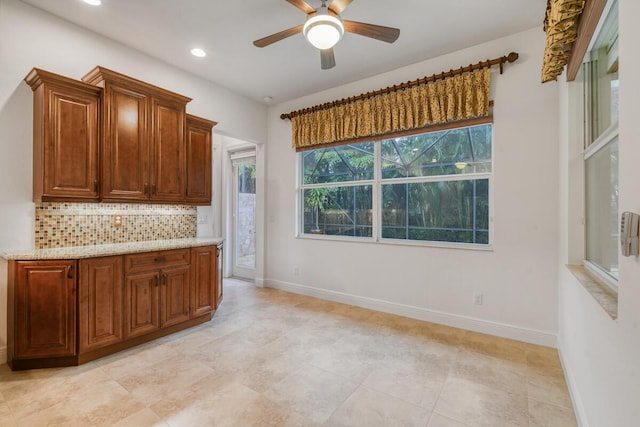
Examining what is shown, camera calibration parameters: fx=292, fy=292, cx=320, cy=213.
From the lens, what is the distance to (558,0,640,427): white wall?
96cm

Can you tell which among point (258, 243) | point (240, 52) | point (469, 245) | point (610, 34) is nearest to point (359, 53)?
point (240, 52)

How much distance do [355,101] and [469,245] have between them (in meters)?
2.22

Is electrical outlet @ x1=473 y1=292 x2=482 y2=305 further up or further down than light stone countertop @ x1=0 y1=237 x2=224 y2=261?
further down

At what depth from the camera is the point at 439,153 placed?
332 centimetres

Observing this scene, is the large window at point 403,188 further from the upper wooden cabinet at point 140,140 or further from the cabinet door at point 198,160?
the upper wooden cabinet at point 140,140

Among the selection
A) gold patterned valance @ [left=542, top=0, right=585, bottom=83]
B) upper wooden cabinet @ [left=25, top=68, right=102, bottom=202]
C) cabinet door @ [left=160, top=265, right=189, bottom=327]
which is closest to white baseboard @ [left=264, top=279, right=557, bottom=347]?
cabinet door @ [left=160, top=265, right=189, bottom=327]

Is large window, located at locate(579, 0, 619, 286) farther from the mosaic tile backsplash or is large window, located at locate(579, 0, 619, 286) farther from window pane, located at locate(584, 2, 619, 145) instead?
the mosaic tile backsplash

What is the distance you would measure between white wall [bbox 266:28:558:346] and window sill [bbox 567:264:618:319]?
762 millimetres

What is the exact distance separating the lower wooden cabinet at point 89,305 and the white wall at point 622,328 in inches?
124

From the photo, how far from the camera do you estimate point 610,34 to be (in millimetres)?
1599

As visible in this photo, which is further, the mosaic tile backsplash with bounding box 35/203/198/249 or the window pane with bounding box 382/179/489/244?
the window pane with bounding box 382/179/489/244

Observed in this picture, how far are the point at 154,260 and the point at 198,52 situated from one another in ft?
7.43

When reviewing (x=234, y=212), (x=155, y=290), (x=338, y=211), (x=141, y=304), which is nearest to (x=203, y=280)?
(x=155, y=290)

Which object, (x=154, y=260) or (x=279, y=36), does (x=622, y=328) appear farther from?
(x=154, y=260)
